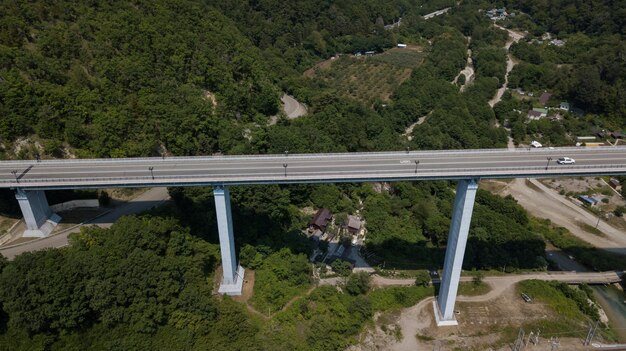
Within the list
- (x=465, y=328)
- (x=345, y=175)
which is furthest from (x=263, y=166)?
(x=465, y=328)

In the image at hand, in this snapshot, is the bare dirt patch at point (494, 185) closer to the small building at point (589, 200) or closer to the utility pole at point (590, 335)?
the small building at point (589, 200)

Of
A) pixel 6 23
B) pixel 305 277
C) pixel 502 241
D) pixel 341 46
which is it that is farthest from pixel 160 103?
pixel 341 46

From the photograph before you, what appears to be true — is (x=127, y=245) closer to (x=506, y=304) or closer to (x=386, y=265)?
(x=386, y=265)

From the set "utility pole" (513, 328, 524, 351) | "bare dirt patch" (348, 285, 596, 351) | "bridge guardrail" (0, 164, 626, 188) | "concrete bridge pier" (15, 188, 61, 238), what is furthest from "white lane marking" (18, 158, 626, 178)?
"utility pole" (513, 328, 524, 351)

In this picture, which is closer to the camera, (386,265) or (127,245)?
(127,245)

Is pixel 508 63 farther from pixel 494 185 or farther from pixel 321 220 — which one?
pixel 321 220

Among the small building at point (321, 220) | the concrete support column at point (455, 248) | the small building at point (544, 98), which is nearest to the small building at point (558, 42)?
the small building at point (544, 98)

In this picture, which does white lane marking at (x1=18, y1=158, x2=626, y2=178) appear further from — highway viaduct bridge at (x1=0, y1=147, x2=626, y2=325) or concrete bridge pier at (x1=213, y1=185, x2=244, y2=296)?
concrete bridge pier at (x1=213, y1=185, x2=244, y2=296)
